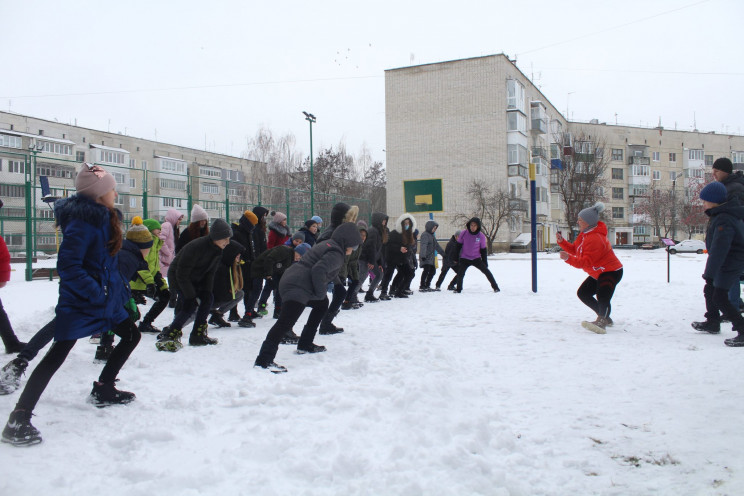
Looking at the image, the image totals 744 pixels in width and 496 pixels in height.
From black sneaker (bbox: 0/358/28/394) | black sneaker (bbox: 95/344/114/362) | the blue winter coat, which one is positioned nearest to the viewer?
the blue winter coat

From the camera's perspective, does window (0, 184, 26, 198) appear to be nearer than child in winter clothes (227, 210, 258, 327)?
No

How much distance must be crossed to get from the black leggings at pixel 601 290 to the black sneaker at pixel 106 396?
217 inches

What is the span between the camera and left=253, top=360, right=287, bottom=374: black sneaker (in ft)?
15.7

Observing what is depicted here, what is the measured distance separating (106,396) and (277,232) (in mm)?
5079

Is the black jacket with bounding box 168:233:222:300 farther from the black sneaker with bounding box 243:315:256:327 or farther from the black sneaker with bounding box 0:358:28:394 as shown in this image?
the black sneaker with bounding box 0:358:28:394

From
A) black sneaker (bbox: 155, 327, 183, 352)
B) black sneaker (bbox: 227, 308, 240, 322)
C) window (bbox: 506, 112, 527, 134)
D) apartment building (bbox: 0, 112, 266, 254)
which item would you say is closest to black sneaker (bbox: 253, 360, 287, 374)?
black sneaker (bbox: 155, 327, 183, 352)

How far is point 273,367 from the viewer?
16.2 ft

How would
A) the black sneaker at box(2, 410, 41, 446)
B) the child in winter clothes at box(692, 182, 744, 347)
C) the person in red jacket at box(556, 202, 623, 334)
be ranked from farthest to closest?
the person in red jacket at box(556, 202, 623, 334) → the child in winter clothes at box(692, 182, 744, 347) → the black sneaker at box(2, 410, 41, 446)

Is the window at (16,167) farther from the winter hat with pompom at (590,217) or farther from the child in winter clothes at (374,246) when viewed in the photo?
the winter hat with pompom at (590,217)

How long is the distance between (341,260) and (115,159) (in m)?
67.4

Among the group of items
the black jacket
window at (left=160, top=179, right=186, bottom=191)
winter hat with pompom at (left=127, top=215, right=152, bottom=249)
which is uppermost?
window at (left=160, top=179, right=186, bottom=191)

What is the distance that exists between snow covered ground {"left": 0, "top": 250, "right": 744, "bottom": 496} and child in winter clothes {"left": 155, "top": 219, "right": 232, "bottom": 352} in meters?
0.24

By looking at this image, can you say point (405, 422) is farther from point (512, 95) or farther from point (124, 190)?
point (512, 95)

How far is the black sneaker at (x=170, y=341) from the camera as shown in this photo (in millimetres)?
5719
